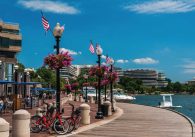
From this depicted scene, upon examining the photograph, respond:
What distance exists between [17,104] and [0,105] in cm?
298

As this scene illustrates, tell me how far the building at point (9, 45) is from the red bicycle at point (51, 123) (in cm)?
6870

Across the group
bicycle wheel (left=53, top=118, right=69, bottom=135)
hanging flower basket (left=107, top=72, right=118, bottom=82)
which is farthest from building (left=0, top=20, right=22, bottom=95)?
bicycle wheel (left=53, top=118, right=69, bottom=135)

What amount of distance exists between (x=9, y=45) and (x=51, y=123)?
7742 cm

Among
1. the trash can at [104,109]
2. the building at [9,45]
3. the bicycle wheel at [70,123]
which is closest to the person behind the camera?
the bicycle wheel at [70,123]

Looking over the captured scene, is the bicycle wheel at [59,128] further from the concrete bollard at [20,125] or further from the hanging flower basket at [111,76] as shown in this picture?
the hanging flower basket at [111,76]

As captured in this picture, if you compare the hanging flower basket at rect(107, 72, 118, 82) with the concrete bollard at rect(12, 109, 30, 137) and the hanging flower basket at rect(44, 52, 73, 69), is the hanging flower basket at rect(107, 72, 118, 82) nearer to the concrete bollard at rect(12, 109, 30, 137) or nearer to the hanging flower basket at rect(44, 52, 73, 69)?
the hanging flower basket at rect(44, 52, 73, 69)

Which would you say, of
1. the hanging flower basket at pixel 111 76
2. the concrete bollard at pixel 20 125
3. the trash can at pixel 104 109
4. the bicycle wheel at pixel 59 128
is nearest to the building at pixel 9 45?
the hanging flower basket at pixel 111 76

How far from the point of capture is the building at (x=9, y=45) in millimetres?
90238

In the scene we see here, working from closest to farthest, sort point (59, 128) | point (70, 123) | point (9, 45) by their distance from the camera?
point (59, 128), point (70, 123), point (9, 45)

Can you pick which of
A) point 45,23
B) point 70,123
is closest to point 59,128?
point 70,123

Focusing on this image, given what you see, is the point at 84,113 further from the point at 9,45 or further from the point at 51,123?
the point at 9,45

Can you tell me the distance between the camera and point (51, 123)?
65.3 feet

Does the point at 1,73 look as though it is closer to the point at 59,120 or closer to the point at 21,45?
the point at 21,45

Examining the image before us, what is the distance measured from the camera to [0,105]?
32.5 meters
